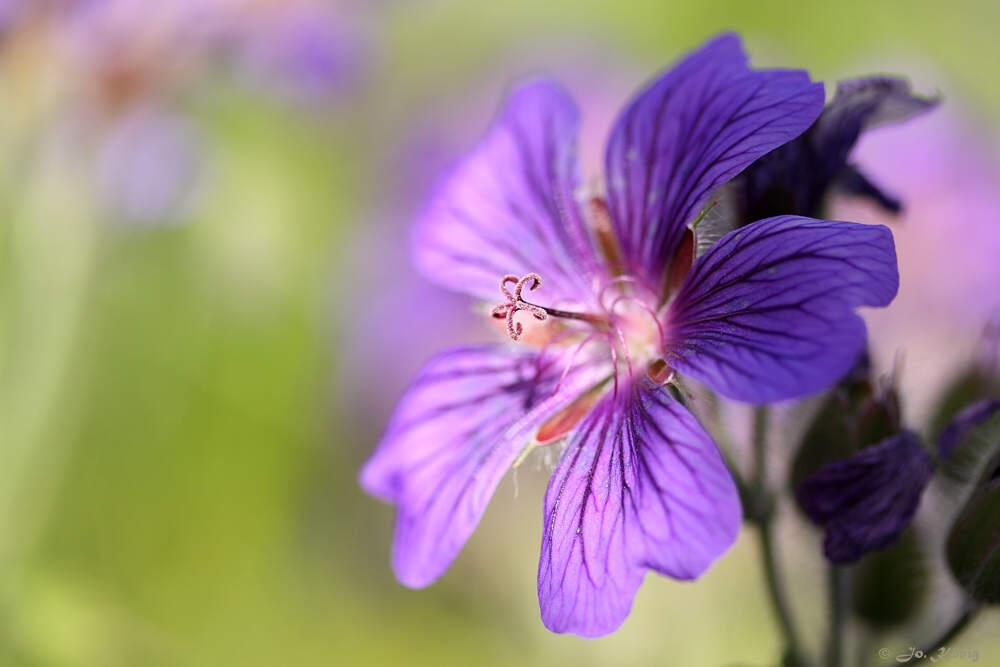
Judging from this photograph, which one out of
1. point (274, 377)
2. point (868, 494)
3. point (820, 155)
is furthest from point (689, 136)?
point (274, 377)

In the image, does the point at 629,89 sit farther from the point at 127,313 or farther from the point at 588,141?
the point at 127,313

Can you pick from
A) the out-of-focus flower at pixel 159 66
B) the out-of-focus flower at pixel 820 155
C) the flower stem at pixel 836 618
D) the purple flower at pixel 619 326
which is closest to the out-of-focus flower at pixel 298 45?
the out-of-focus flower at pixel 159 66

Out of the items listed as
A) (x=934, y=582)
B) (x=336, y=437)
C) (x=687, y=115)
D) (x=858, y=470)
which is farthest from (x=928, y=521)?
(x=336, y=437)

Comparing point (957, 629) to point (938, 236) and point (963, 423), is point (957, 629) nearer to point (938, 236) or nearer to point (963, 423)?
point (963, 423)

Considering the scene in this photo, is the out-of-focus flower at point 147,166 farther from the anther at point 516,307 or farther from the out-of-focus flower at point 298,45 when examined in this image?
the anther at point 516,307

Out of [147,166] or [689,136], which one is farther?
[147,166]

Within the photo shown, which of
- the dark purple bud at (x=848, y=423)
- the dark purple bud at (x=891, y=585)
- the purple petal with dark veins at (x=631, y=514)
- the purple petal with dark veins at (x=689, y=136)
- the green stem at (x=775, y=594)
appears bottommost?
the dark purple bud at (x=891, y=585)
